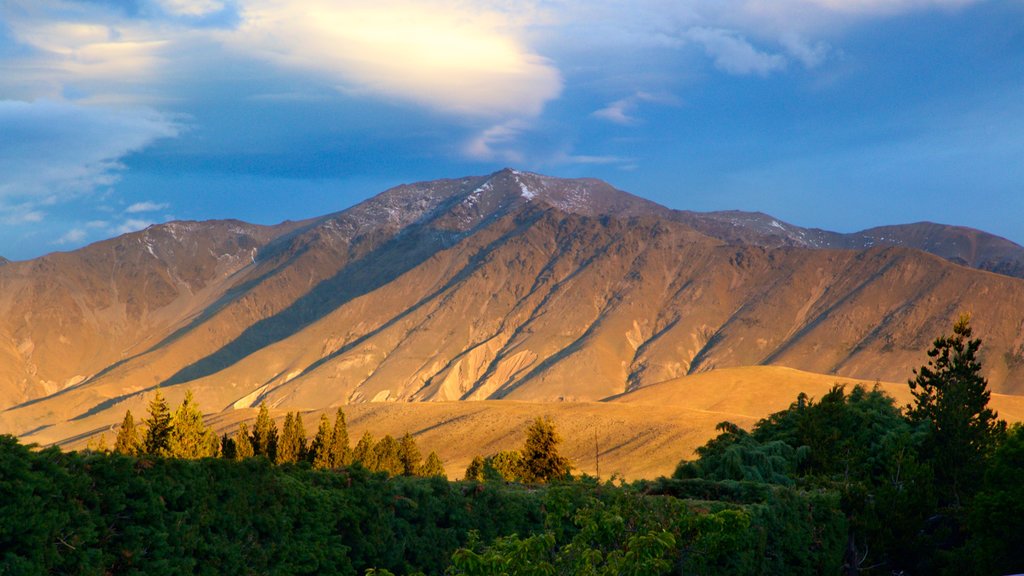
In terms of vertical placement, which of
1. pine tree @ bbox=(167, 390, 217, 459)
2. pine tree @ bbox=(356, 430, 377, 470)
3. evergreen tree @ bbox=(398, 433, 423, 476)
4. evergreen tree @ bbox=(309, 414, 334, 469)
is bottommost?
evergreen tree @ bbox=(398, 433, 423, 476)

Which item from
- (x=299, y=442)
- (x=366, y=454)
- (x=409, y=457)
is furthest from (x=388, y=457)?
(x=299, y=442)

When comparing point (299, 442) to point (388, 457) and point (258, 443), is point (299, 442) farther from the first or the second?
point (388, 457)

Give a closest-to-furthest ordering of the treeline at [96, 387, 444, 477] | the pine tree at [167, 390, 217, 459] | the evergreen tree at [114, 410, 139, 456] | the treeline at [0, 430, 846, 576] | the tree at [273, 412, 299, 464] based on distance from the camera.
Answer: the treeline at [0, 430, 846, 576]
the pine tree at [167, 390, 217, 459]
the treeline at [96, 387, 444, 477]
the evergreen tree at [114, 410, 139, 456]
the tree at [273, 412, 299, 464]

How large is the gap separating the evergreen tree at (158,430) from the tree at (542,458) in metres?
15.0

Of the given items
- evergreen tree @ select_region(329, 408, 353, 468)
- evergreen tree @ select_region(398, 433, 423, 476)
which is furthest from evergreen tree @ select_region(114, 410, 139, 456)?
evergreen tree @ select_region(398, 433, 423, 476)

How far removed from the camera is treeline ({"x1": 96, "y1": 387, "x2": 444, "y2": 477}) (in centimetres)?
3809

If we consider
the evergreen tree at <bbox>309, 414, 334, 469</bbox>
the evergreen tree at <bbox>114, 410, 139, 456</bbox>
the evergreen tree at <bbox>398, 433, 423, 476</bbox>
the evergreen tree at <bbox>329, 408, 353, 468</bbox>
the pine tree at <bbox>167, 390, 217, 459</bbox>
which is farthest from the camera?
the evergreen tree at <bbox>398, 433, 423, 476</bbox>

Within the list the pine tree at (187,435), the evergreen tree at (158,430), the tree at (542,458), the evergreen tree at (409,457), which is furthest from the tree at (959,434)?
the evergreen tree at (409,457)

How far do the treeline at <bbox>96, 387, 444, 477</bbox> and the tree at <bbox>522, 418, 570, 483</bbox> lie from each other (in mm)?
4547

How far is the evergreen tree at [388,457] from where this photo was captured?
5753 cm

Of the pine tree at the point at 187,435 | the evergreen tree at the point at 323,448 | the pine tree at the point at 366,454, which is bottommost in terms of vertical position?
the pine tree at the point at 366,454

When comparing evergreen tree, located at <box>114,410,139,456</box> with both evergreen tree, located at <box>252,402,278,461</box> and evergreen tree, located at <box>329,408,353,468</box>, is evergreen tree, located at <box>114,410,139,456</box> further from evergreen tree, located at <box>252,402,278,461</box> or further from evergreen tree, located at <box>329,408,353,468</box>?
evergreen tree, located at <box>329,408,353,468</box>

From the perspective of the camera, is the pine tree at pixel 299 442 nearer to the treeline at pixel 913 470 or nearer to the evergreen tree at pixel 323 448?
the evergreen tree at pixel 323 448

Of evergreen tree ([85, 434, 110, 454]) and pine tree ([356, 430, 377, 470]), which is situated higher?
evergreen tree ([85, 434, 110, 454])
